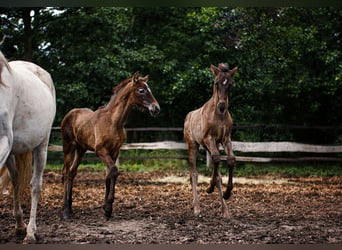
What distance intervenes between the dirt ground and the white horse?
51 centimetres

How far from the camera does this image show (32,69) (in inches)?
178

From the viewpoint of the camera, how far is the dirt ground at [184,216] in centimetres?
435

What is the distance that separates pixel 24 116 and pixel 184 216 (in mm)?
2497

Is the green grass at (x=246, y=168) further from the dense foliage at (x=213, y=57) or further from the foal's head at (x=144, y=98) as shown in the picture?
the foal's head at (x=144, y=98)

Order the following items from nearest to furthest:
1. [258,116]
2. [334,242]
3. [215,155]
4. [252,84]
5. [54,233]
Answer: [334,242] < [54,233] < [215,155] < [252,84] < [258,116]

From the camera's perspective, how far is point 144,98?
539 cm

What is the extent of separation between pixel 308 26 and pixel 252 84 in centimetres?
199

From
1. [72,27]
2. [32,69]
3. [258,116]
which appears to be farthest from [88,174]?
[32,69]

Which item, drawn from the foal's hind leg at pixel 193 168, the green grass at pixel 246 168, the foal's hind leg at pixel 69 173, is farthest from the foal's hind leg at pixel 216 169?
the green grass at pixel 246 168

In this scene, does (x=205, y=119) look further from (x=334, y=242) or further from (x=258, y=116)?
(x=258, y=116)

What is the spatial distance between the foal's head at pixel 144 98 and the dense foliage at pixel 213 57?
Result: 567 centimetres

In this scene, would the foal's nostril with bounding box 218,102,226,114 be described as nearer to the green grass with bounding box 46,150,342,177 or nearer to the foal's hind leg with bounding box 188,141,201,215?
the foal's hind leg with bounding box 188,141,201,215

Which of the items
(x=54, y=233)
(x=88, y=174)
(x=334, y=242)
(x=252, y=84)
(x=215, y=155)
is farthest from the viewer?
(x=252, y=84)

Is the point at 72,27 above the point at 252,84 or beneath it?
above
